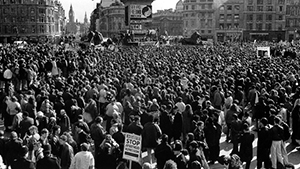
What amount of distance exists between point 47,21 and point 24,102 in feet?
312

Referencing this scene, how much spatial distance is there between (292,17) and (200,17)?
21203 mm

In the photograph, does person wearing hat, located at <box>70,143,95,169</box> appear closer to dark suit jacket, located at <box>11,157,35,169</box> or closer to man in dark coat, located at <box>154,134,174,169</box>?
dark suit jacket, located at <box>11,157,35,169</box>

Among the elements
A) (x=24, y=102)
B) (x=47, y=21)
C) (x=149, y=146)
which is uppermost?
(x=47, y=21)

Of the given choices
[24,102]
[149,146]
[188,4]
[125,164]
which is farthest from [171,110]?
[188,4]

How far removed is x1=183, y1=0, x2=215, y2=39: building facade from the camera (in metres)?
97.2

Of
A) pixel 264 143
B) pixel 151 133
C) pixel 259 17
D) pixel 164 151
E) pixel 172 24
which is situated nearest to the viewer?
pixel 164 151

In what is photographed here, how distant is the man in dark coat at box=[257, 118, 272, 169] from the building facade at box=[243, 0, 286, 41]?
84995 mm

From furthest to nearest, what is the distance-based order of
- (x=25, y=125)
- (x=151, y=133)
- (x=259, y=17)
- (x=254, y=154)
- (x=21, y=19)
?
(x=21, y=19)
(x=259, y=17)
(x=254, y=154)
(x=25, y=125)
(x=151, y=133)

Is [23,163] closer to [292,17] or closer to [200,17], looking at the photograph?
[292,17]

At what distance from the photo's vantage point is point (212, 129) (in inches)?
418

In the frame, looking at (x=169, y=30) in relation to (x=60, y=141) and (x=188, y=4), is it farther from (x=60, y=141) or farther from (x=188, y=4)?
(x=60, y=141)

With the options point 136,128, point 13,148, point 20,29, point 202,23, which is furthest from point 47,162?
point 20,29

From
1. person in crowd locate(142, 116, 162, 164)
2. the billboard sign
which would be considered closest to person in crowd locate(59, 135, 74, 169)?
person in crowd locate(142, 116, 162, 164)

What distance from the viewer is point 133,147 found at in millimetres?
8164
